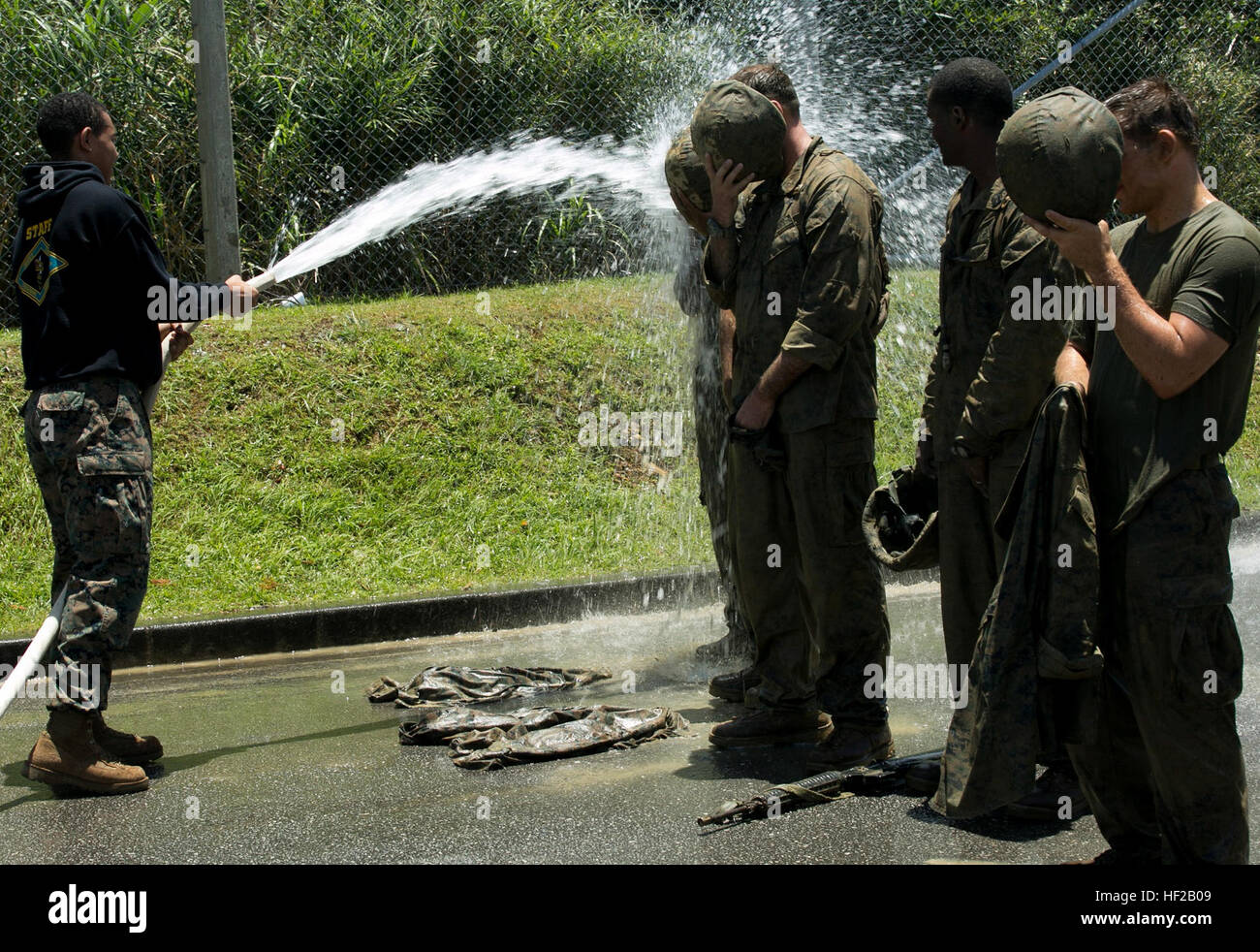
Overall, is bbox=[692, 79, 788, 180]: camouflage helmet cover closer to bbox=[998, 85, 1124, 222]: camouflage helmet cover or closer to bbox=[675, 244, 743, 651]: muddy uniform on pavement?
bbox=[675, 244, 743, 651]: muddy uniform on pavement

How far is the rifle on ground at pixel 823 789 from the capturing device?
4234 millimetres

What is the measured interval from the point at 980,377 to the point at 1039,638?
1.10 m

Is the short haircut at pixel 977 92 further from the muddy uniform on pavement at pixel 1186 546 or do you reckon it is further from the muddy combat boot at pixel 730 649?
the muddy combat boot at pixel 730 649

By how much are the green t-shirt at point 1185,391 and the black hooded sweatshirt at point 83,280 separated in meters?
3.30

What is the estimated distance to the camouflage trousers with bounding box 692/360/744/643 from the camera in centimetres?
614

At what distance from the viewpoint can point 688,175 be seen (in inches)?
207

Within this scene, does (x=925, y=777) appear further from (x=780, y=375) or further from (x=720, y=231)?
(x=720, y=231)

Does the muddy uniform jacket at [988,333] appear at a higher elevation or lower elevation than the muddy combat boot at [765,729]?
higher

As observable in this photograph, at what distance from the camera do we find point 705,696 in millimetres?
5887

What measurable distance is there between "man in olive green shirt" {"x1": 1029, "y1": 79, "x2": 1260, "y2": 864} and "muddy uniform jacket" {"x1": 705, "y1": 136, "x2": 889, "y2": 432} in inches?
53.4

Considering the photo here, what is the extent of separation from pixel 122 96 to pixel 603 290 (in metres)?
3.63

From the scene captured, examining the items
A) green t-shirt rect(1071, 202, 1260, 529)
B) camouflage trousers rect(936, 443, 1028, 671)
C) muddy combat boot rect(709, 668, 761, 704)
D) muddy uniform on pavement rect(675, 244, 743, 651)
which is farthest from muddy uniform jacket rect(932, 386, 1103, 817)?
muddy uniform on pavement rect(675, 244, 743, 651)
